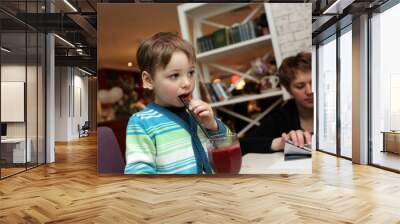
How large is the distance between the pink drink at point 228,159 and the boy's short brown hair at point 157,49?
132 centimetres

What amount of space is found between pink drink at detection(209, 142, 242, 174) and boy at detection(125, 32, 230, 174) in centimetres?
14

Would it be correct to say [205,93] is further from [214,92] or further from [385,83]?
[385,83]

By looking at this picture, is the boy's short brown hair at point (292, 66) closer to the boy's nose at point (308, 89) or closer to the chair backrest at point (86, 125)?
the boy's nose at point (308, 89)

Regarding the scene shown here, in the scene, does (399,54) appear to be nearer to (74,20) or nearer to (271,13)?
(271,13)

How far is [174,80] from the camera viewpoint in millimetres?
5797

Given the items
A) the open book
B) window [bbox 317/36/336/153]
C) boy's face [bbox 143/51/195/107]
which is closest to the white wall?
window [bbox 317/36/336/153]

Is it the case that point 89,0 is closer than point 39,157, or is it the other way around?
point 89,0

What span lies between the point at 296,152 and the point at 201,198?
2.07 m

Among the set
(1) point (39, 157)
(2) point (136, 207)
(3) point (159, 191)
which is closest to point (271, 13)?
(3) point (159, 191)

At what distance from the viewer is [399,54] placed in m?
6.96

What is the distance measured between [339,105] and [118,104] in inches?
209

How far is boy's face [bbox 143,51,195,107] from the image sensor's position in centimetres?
577

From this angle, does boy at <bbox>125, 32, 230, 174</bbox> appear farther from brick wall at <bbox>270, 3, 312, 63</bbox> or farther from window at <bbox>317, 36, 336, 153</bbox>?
window at <bbox>317, 36, 336, 153</bbox>

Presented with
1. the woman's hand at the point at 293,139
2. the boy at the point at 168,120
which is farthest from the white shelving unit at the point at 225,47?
the woman's hand at the point at 293,139
